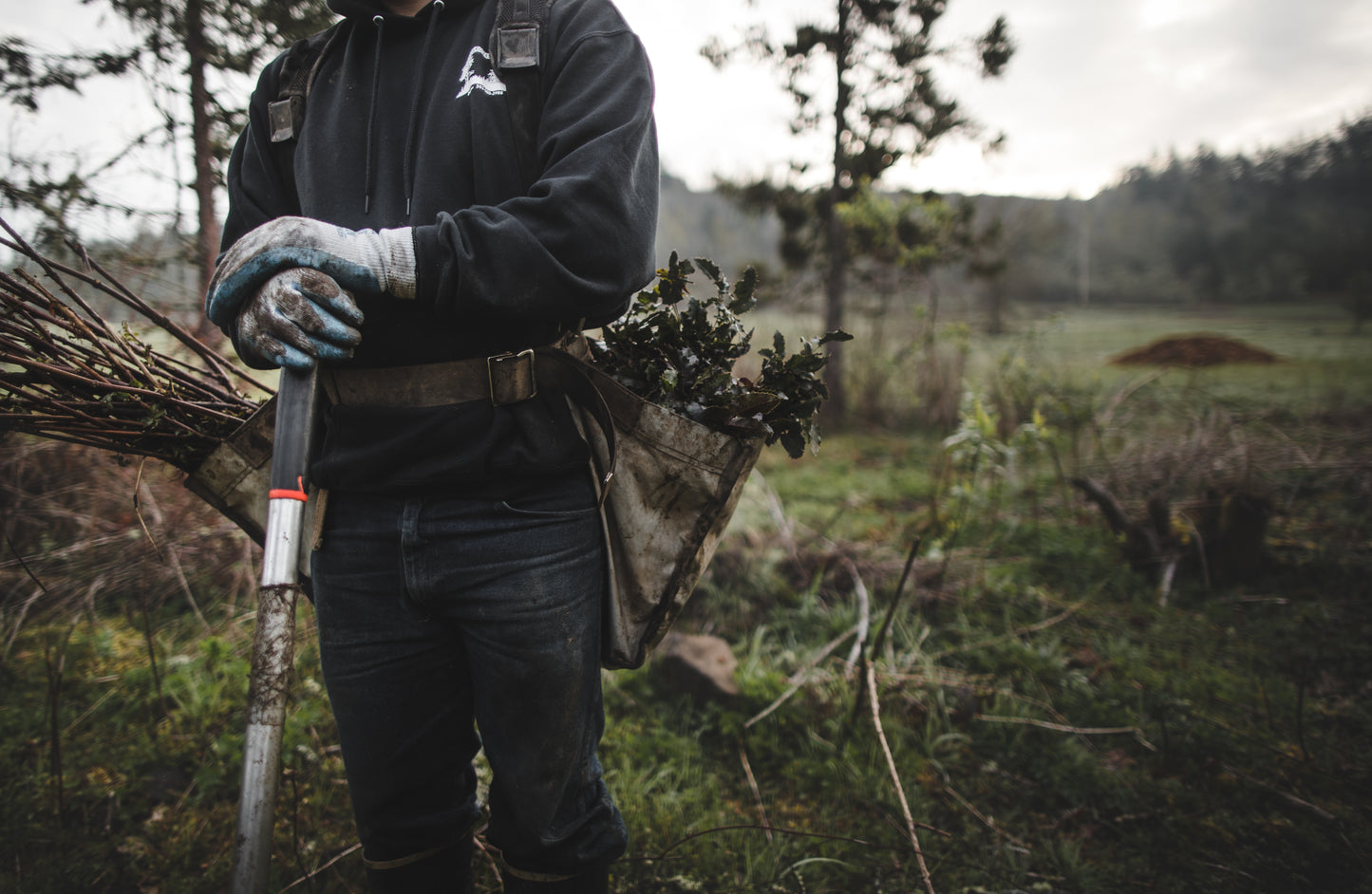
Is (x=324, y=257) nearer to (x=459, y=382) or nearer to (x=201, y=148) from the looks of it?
(x=459, y=382)

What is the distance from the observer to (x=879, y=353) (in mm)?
8938

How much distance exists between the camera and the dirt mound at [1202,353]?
23.0 ft

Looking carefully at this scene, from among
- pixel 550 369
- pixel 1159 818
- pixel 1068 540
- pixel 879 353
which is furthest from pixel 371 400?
pixel 879 353

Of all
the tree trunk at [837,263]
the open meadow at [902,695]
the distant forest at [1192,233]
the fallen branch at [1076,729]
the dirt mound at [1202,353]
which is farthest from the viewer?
the distant forest at [1192,233]

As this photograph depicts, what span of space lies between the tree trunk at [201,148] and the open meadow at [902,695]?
122 centimetres

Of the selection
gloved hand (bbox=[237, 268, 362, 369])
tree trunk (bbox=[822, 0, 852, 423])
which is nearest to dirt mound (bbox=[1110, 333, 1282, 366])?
tree trunk (bbox=[822, 0, 852, 423])

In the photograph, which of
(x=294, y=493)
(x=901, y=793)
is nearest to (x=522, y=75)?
(x=294, y=493)

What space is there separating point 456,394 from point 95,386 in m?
0.97

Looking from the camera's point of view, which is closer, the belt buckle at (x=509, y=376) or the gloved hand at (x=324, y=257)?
the gloved hand at (x=324, y=257)

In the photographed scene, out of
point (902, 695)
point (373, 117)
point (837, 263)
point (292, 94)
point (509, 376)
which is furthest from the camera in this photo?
point (837, 263)

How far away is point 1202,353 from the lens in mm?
7145

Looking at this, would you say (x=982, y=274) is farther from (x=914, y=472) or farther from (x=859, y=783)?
(x=859, y=783)

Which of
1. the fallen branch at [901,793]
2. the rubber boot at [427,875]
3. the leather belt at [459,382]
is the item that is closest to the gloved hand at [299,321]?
the leather belt at [459,382]

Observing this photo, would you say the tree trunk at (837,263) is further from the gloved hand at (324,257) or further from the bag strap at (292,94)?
the gloved hand at (324,257)
